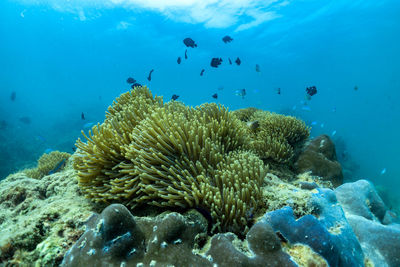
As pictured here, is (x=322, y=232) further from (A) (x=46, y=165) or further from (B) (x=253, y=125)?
(A) (x=46, y=165)

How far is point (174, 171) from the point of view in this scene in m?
2.58

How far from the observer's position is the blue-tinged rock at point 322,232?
183 cm

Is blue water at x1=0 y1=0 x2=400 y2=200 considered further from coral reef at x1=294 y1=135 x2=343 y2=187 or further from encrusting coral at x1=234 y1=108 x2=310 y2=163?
encrusting coral at x1=234 y1=108 x2=310 y2=163

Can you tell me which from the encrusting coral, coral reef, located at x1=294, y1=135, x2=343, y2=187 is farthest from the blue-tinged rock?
coral reef, located at x1=294, y1=135, x2=343, y2=187

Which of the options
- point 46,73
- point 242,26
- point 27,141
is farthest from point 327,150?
point 46,73

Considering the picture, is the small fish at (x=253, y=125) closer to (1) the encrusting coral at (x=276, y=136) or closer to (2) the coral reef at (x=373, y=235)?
(1) the encrusting coral at (x=276, y=136)

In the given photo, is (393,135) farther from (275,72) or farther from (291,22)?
(291,22)

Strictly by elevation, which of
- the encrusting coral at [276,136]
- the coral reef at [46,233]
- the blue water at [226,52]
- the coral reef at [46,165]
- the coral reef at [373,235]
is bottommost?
the coral reef at [373,235]

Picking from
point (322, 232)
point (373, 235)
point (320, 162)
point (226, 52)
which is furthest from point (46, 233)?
point (226, 52)

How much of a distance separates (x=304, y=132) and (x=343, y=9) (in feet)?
123

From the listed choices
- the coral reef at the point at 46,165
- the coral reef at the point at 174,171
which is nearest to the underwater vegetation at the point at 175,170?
the coral reef at the point at 174,171

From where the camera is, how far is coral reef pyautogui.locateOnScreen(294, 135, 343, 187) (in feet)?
16.4

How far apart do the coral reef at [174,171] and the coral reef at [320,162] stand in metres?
2.68

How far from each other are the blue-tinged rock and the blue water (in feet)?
35.7
